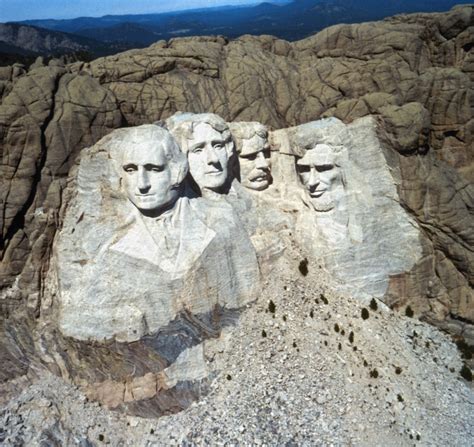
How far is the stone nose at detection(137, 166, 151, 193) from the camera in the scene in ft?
49.4

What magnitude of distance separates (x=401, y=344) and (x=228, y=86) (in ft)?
42.2

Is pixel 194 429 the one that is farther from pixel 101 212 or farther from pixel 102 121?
pixel 102 121

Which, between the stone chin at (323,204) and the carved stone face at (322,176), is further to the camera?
the stone chin at (323,204)

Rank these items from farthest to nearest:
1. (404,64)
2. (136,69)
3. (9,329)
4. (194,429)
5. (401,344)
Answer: (404,64)
(136,69)
(401,344)
(9,329)
(194,429)

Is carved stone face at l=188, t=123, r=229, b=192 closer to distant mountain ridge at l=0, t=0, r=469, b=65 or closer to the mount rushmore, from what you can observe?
the mount rushmore

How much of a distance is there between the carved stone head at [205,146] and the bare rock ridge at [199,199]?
0.06 m

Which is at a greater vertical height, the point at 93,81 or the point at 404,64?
the point at 93,81

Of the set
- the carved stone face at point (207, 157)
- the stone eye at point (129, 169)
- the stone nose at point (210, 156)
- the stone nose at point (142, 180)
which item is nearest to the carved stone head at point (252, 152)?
the carved stone face at point (207, 157)

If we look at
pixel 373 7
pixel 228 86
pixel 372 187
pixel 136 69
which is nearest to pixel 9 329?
pixel 136 69

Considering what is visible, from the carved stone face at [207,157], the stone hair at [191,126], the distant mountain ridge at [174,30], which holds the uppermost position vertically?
the stone hair at [191,126]

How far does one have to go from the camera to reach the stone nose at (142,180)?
15.1 metres

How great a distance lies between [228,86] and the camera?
2019cm

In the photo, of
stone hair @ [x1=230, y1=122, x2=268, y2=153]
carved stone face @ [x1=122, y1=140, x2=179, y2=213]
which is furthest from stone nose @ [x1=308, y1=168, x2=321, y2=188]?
carved stone face @ [x1=122, y1=140, x2=179, y2=213]

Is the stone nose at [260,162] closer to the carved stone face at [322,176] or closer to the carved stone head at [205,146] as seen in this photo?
the carved stone face at [322,176]
